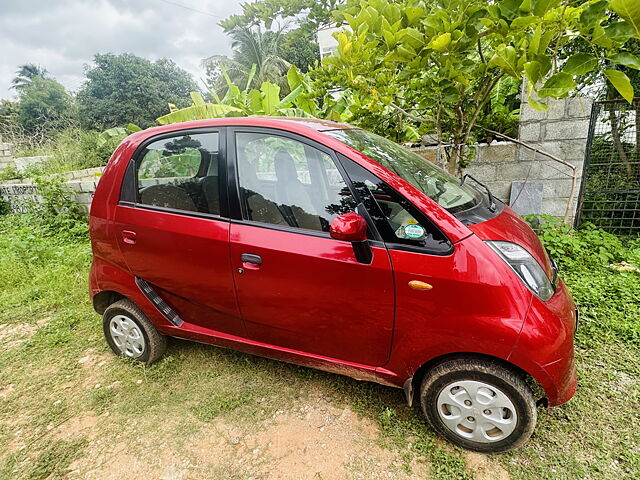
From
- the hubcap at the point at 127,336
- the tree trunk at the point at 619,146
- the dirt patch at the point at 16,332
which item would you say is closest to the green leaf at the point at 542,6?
the tree trunk at the point at 619,146

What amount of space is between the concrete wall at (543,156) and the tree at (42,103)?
3313cm

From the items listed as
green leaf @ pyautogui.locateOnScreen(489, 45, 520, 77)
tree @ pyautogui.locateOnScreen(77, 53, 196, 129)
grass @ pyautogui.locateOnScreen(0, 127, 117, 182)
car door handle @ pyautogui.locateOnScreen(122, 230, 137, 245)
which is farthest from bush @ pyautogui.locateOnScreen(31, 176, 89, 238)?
tree @ pyautogui.locateOnScreen(77, 53, 196, 129)

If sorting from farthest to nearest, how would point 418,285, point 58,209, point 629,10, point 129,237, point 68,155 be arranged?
point 68,155 → point 58,209 → point 129,237 → point 418,285 → point 629,10

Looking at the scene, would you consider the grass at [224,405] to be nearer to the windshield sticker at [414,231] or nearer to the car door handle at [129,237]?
the car door handle at [129,237]

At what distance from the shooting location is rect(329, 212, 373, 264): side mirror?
162cm

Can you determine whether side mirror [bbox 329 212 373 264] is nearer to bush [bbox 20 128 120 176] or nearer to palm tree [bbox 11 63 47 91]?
bush [bbox 20 128 120 176]

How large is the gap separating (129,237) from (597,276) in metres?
4.24

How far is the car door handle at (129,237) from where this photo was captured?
239cm

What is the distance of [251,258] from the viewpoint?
2.03 metres

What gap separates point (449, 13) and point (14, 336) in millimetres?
4777

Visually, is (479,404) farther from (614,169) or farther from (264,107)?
(264,107)

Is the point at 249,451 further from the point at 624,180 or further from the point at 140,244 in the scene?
the point at 624,180

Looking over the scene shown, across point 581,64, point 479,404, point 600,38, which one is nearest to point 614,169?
point 600,38

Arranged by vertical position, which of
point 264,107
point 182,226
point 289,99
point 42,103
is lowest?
point 182,226
